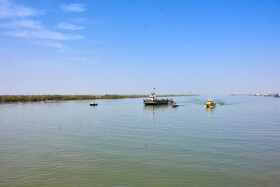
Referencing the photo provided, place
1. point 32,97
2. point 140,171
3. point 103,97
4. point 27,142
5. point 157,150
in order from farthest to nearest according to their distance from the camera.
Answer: point 103,97 → point 32,97 → point 27,142 → point 157,150 → point 140,171

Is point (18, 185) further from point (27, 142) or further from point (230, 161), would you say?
point (230, 161)

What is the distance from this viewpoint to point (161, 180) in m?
11.4

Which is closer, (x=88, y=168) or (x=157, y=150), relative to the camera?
(x=88, y=168)

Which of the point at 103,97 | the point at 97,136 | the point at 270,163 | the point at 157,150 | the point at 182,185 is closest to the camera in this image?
the point at 182,185

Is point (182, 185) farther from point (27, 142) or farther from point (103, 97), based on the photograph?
point (103, 97)

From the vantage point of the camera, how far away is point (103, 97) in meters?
164

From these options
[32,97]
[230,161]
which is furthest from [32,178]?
[32,97]

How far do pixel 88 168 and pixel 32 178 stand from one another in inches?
131

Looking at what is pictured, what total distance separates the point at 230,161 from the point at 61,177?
38.3 feet

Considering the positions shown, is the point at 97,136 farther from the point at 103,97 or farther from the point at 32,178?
the point at 103,97

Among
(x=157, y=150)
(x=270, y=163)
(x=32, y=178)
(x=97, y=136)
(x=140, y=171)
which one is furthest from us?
(x=97, y=136)

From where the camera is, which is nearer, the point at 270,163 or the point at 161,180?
the point at 161,180

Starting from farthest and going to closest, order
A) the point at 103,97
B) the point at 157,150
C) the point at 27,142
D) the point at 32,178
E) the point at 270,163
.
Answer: the point at 103,97, the point at 27,142, the point at 157,150, the point at 270,163, the point at 32,178

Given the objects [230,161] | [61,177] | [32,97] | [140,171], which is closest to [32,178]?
[61,177]
